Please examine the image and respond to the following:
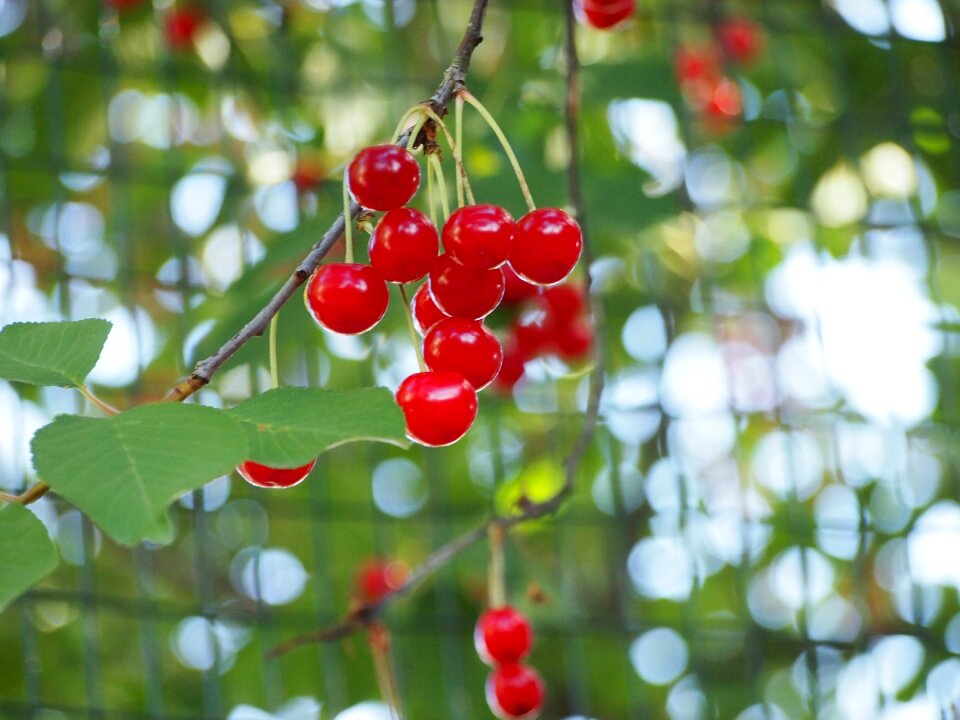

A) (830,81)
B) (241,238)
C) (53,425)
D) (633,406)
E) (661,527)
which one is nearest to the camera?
(53,425)

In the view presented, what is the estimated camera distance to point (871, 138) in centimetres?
226

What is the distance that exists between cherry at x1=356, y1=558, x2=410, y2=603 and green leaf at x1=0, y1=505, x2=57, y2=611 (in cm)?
146

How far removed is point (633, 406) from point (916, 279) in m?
0.61

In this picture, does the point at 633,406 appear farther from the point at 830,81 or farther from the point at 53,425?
the point at 53,425

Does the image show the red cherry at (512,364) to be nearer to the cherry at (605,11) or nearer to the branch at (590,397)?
the branch at (590,397)

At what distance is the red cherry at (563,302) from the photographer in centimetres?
182

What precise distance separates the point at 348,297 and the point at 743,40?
2.08 metres

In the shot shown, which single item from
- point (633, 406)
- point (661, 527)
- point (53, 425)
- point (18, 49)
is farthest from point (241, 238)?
point (53, 425)

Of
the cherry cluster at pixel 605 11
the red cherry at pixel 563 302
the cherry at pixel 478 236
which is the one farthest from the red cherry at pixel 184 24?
the cherry at pixel 478 236

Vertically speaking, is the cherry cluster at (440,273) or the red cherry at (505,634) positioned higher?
the cherry cluster at (440,273)

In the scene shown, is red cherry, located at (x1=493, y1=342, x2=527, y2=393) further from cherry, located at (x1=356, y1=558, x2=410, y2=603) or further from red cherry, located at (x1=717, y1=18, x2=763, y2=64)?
red cherry, located at (x1=717, y1=18, x2=763, y2=64)

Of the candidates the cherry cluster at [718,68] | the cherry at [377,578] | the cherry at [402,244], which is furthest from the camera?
the cherry cluster at [718,68]

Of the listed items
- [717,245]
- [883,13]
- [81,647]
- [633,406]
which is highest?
[883,13]

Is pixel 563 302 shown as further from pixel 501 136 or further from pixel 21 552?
pixel 21 552
